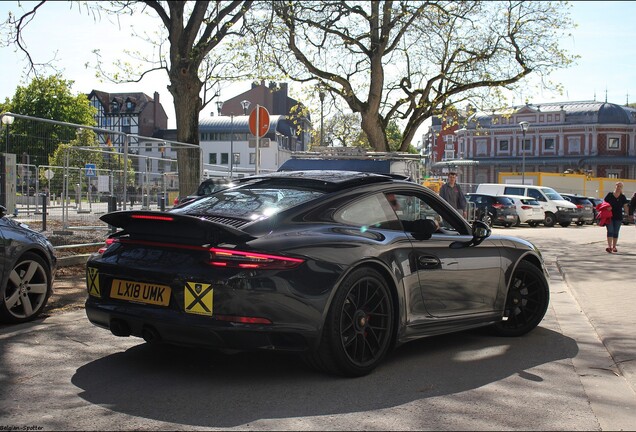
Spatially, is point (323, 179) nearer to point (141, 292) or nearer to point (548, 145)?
point (141, 292)

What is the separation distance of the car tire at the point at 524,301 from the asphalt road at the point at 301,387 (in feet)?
0.47

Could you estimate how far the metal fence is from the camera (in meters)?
10.5

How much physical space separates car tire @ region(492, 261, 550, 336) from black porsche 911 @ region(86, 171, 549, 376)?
2.70 ft

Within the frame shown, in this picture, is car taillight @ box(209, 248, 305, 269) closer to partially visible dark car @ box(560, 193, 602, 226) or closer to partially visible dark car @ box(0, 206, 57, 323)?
partially visible dark car @ box(0, 206, 57, 323)

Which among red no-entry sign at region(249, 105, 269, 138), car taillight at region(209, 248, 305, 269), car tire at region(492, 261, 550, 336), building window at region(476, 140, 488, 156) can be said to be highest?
building window at region(476, 140, 488, 156)

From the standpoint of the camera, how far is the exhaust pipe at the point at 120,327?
4.92 meters

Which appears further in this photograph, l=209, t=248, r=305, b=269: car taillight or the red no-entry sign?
the red no-entry sign

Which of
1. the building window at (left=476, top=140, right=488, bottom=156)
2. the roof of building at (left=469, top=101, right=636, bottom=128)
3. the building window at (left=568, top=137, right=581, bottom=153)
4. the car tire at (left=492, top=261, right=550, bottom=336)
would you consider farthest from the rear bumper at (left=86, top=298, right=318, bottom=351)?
the building window at (left=476, top=140, right=488, bottom=156)

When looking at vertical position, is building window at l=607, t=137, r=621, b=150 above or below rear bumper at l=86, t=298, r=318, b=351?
above

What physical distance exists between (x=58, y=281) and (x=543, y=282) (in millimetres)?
6479

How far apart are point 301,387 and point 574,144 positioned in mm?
89755

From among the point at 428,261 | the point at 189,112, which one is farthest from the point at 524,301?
the point at 189,112

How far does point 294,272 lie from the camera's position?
15.3ft

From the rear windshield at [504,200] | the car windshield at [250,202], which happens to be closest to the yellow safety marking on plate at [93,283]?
the car windshield at [250,202]
